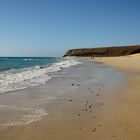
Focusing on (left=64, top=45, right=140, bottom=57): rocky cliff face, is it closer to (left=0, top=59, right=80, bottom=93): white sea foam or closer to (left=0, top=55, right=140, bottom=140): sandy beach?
(left=0, top=59, right=80, bottom=93): white sea foam

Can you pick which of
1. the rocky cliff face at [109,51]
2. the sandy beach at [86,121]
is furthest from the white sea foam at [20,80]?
the rocky cliff face at [109,51]

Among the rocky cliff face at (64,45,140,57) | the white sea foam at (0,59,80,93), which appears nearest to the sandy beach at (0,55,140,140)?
the white sea foam at (0,59,80,93)

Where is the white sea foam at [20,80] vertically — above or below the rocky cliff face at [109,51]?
below

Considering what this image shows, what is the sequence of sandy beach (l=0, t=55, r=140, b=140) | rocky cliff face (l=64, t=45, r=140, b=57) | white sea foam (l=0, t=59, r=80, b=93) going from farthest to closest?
rocky cliff face (l=64, t=45, r=140, b=57)
white sea foam (l=0, t=59, r=80, b=93)
sandy beach (l=0, t=55, r=140, b=140)

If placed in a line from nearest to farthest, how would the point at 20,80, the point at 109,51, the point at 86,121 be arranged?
the point at 86,121
the point at 20,80
the point at 109,51

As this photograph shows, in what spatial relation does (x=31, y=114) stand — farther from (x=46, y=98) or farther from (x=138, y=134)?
(x=138, y=134)

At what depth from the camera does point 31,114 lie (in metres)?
7.07

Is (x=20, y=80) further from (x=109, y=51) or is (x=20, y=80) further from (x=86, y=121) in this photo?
(x=109, y=51)

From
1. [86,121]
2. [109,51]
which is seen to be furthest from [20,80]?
[109,51]

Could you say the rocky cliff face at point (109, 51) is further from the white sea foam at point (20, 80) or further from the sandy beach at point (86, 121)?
the sandy beach at point (86, 121)

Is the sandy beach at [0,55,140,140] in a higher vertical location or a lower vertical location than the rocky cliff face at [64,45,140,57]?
lower

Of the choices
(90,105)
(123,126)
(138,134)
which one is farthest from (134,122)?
(90,105)

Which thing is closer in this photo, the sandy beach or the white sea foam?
the sandy beach

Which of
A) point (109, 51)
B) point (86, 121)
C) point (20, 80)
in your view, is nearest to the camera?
point (86, 121)
